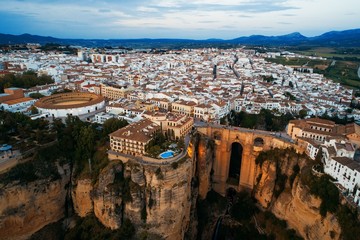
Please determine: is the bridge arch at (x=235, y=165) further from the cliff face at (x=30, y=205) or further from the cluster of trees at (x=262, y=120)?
the cliff face at (x=30, y=205)

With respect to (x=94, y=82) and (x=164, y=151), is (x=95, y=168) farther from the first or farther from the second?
(x=94, y=82)

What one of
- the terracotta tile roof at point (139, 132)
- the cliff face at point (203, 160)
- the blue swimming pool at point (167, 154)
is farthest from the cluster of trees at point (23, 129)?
the cliff face at point (203, 160)

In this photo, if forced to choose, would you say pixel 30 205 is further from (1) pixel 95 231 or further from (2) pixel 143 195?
(2) pixel 143 195

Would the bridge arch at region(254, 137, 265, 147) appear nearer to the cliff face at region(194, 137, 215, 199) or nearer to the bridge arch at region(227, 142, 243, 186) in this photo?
the bridge arch at region(227, 142, 243, 186)

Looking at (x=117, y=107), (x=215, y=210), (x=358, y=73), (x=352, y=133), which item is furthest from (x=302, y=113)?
(x=358, y=73)

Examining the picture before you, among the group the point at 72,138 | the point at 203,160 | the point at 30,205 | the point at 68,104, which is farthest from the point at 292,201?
the point at 68,104
